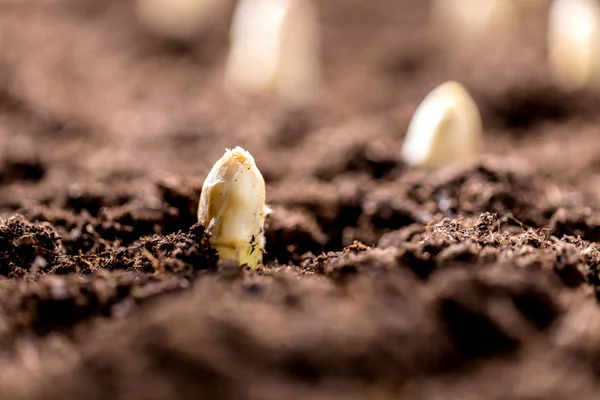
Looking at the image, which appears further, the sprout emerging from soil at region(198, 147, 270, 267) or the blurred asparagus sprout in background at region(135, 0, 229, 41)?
the blurred asparagus sprout in background at region(135, 0, 229, 41)

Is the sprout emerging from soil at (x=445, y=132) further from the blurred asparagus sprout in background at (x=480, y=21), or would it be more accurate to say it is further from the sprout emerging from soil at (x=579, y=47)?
the blurred asparagus sprout in background at (x=480, y=21)

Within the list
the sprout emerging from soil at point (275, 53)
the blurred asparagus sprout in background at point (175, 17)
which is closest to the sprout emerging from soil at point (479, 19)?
the sprout emerging from soil at point (275, 53)

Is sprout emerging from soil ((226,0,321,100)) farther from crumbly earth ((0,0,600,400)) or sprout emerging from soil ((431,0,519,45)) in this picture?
sprout emerging from soil ((431,0,519,45))

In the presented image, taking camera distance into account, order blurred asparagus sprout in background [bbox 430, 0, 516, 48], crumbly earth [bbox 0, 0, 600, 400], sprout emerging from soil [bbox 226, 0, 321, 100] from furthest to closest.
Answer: blurred asparagus sprout in background [bbox 430, 0, 516, 48] → sprout emerging from soil [bbox 226, 0, 321, 100] → crumbly earth [bbox 0, 0, 600, 400]

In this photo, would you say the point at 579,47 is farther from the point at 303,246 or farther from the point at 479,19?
the point at 303,246

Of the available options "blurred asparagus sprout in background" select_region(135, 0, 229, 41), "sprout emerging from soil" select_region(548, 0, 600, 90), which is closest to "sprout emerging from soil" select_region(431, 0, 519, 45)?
"sprout emerging from soil" select_region(548, 0, 600, 90)

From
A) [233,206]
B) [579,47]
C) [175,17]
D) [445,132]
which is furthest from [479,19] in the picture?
[233,206]

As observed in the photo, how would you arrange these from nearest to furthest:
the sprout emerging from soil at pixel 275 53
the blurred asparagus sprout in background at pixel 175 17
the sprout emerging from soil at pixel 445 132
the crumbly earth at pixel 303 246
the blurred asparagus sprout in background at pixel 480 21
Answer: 1. the crumbly earth at pixel 303 246
2. the sprout emerging from soil at pixel 445 132
3. the sprout emerging from soil at pixel 275 53
4. the blurred asparagus sprout in background at pixel 480 21
5. the blurred asparagus sprout in background at pixel 175 17
